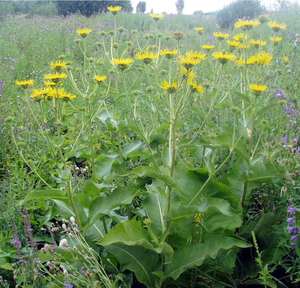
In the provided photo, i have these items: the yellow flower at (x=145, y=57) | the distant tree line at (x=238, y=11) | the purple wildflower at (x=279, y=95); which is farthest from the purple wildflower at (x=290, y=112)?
the distant tree line at (x=238, y=11)

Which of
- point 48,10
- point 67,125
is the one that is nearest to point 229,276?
point 67,125

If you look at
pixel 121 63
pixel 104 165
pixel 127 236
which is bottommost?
pixel 127 236

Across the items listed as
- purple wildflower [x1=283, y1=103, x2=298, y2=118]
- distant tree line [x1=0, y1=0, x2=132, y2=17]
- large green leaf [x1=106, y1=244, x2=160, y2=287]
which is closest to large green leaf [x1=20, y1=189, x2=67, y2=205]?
large green leaf [x1=106, y1=244, x2=160, y2=287]

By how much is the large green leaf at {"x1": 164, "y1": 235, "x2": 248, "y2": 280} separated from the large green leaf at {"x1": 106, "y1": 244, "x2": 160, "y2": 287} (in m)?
0.08

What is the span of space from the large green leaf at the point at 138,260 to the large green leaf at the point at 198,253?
8cm

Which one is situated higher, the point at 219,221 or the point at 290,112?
the point at 290,112

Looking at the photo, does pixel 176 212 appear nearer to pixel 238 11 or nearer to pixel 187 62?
pixel 187 62

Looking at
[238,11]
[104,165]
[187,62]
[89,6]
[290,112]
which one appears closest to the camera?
[187,62]

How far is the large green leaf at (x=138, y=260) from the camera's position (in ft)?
6.81

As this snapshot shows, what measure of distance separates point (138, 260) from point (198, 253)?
0.25m

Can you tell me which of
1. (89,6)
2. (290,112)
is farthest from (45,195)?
(89,6)

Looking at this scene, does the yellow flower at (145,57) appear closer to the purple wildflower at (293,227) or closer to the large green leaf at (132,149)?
the large green leaf at (132,149)

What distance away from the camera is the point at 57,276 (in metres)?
2.06

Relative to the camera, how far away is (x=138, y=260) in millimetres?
2086
